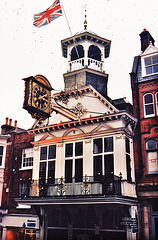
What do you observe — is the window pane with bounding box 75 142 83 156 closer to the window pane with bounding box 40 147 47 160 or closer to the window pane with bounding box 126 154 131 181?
the window pane with bounding box 40 147 47 160

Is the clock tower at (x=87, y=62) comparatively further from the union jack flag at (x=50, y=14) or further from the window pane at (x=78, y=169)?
the window pane at (x=78, y=169)

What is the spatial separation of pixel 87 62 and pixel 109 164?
8.58 metres

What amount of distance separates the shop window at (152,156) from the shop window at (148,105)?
5.94ft

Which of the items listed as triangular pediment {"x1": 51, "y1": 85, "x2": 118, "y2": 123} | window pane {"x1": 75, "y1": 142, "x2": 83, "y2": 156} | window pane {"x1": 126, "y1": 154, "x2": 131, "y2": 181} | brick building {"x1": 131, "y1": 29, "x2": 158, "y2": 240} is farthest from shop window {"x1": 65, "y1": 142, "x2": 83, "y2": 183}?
brick building {"x1": 131, "y1": 29, "x2": 158, "y2": 240}

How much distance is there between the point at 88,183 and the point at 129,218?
3.10 m

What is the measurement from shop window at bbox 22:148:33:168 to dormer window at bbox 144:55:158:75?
10672mm

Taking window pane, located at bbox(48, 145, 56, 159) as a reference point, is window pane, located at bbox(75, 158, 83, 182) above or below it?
below

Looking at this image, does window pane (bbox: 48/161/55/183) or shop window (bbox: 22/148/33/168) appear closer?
window pane (bbox: 48/161/55/183)

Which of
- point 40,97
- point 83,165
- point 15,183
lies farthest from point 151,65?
point 15,183

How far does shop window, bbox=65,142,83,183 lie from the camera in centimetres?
1880

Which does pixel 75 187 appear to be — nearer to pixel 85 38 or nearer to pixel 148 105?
pixel 148 105

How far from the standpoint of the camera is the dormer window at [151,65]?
19.5m

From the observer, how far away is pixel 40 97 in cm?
1509

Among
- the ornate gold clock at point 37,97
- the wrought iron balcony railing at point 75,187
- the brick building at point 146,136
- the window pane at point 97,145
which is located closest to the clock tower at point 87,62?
the brick building at point 146,136
